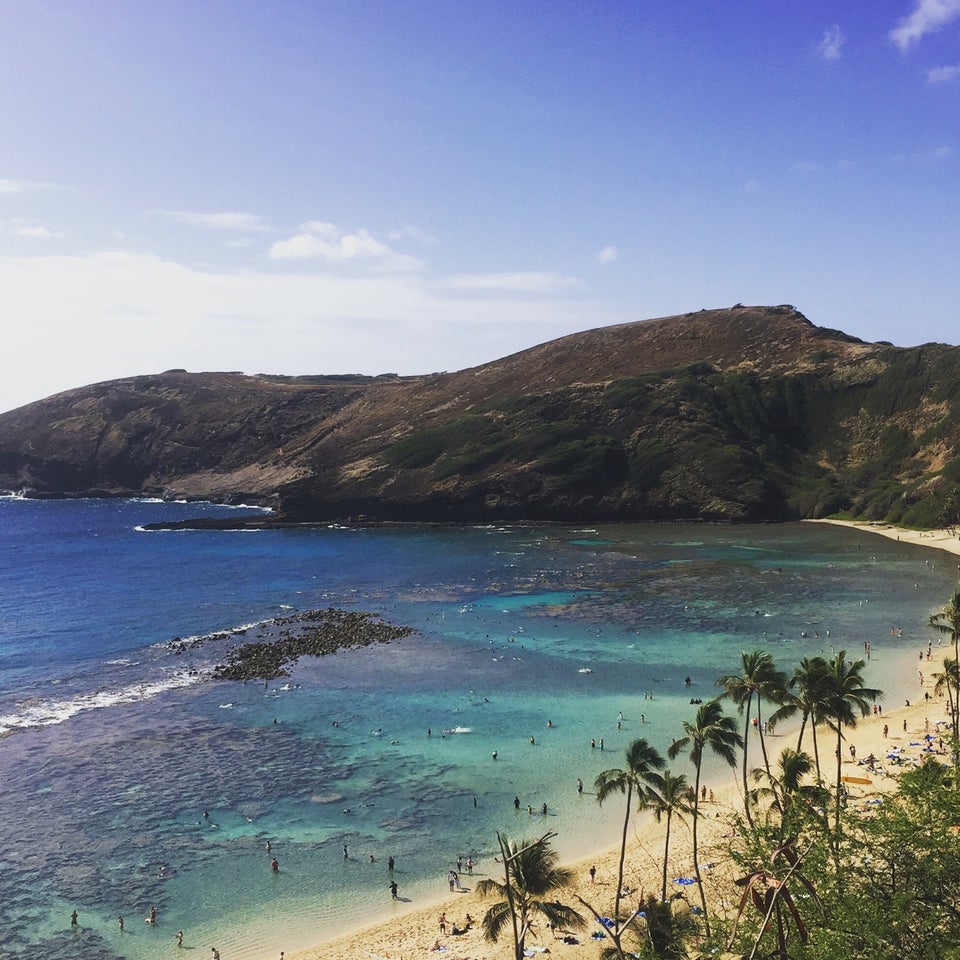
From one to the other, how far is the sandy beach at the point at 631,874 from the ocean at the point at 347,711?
1.47 m

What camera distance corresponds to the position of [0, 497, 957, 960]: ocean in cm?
4538

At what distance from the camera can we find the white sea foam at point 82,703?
70.5 m

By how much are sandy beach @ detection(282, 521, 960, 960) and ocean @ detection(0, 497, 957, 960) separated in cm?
147

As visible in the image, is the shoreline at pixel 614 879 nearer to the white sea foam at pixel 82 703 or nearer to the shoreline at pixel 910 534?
the white sea foam at pixel 82 703

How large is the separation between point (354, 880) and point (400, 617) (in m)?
A: 60.0

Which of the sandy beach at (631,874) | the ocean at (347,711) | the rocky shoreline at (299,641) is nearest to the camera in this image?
the sandy beach at (631,874)

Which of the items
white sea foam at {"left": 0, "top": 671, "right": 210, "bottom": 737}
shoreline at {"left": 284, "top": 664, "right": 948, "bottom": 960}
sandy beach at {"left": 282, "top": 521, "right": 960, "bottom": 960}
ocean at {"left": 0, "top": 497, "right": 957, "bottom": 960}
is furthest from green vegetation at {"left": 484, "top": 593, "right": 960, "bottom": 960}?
white sea foam at {"left": 0, "top": 671, "right": 210, "bottom": 737}

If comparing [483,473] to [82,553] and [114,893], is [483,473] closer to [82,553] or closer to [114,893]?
[82,553]

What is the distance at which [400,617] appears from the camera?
105375mm

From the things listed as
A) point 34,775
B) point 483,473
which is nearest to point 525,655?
point 34,775

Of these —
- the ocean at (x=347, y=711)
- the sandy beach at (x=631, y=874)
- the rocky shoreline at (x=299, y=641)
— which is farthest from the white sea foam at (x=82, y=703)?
the sandy beach at (x=631, y=874)

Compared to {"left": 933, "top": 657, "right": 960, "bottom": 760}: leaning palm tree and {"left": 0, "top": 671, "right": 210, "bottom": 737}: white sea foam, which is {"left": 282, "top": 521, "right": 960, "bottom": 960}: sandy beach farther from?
Result: {"left": 0, "top": 671, "right": 210, "bottom": 737}: white sea foam

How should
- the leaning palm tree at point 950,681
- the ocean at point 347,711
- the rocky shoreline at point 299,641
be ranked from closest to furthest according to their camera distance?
1. the ocean at point 347,711
2. the leaning palm tree at point 950,681
3. the rocky shoreline at point 299,641

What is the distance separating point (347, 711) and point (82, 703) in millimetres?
25072
